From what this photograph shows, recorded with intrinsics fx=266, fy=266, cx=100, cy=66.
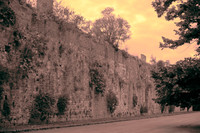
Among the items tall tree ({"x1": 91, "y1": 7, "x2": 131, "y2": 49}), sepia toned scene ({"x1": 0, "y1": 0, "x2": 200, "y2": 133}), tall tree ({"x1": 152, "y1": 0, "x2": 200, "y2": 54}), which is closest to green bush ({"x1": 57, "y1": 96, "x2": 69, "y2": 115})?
sepia toned scene ({"x1": 0, "y1": 0, "x2": 200, "y2": 133})

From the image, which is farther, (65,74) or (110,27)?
(110,27)

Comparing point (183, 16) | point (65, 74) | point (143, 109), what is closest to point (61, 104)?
point (65, 74)

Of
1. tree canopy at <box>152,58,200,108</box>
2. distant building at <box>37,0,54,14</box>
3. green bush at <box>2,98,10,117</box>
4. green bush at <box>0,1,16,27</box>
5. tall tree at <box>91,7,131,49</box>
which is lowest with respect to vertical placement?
green bush at <box>2,98,10,117</box>

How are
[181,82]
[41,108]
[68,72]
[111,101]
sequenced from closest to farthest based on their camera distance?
[181,82] → [41,108] → [68,72] → [111,101]

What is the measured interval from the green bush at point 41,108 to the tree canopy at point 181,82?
6681 millimetres

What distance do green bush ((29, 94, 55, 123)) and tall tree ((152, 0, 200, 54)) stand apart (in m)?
7.87

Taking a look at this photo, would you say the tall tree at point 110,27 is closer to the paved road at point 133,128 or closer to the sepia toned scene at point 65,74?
the sepia toned scene at point 65,74

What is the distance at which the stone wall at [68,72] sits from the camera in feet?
47.3

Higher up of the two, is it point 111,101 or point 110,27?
point 110,27

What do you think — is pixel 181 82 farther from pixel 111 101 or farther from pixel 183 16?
pixel 111 101

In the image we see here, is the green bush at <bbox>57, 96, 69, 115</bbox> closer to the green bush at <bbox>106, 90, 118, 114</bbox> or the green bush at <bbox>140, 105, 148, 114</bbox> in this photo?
the green bush at <bbox>106, 90, 118, 114</bbox>

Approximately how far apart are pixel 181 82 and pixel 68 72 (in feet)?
26.3

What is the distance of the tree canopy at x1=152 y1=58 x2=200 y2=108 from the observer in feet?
47.5

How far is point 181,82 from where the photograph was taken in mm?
14961
